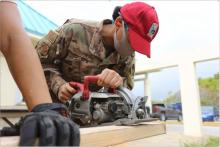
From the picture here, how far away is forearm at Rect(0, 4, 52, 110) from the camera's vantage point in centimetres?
A: 65

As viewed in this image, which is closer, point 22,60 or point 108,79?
point 22,60

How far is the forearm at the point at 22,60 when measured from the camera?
0.65 meters

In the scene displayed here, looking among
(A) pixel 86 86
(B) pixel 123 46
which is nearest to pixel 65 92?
(A) pixel 86 86

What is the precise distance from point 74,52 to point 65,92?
359mm

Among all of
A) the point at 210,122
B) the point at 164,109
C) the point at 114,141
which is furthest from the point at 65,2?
the point at 164,109

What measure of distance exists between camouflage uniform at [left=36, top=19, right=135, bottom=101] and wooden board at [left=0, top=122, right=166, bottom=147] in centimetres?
63

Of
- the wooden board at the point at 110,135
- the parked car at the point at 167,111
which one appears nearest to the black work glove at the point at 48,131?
the wooden board at the point at 110,135

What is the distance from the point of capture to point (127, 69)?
5.90 ft

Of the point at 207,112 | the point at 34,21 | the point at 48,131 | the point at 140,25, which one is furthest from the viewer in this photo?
the point at 207,112

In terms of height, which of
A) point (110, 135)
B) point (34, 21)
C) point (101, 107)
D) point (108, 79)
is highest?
point (34, 21)

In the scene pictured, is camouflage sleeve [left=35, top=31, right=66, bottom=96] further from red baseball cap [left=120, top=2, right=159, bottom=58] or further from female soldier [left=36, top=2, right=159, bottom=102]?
red baseball cap [left=120, top=2, right=159, bottom=58]

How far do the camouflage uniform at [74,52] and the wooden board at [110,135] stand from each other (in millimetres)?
628

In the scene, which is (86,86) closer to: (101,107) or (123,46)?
(101,107)

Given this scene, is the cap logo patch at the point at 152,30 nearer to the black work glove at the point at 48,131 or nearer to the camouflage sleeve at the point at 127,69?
the camouflage sleeve at the point at 127,69
